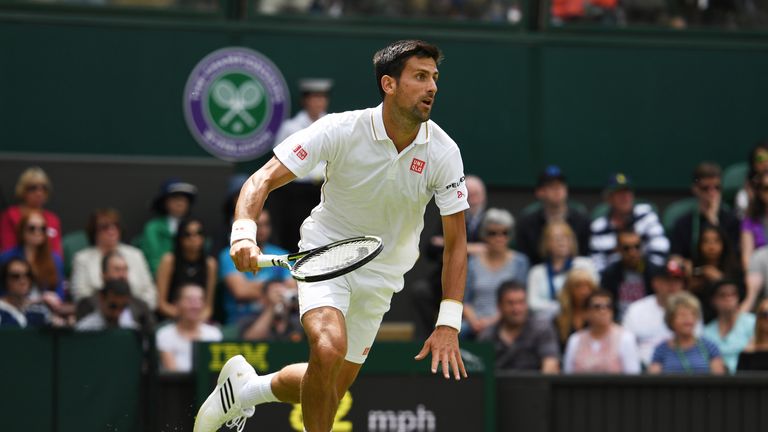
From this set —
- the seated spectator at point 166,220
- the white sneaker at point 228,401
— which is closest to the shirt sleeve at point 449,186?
the white sneaker at point 228,401

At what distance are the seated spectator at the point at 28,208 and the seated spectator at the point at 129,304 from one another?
60 cm

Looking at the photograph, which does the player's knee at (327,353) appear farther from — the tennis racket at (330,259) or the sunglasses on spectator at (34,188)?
the sunglasses on spectator at (34,188)

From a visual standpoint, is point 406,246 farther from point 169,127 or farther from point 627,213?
point 169,127

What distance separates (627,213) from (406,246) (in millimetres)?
4498

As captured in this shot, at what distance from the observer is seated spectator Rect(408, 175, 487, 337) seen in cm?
1060

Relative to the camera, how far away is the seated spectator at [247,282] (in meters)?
10.5

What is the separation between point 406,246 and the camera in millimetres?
6961

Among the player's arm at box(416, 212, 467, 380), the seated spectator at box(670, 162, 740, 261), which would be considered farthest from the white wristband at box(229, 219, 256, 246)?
the seated spectator at box(670, 162, 740, 261)

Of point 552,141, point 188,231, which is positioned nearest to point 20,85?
point 188,231

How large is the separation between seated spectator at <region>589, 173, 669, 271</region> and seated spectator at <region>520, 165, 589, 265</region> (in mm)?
88

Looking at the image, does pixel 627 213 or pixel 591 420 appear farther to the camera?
pixel 627 213

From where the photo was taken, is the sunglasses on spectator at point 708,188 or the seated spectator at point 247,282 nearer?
the seated spectator at point 247,282

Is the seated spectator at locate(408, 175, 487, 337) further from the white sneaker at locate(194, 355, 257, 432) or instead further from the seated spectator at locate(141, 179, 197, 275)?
the white sneaker at locate(194, 355, 257, 432)

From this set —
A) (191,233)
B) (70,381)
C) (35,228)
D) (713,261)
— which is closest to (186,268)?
(191,233)
